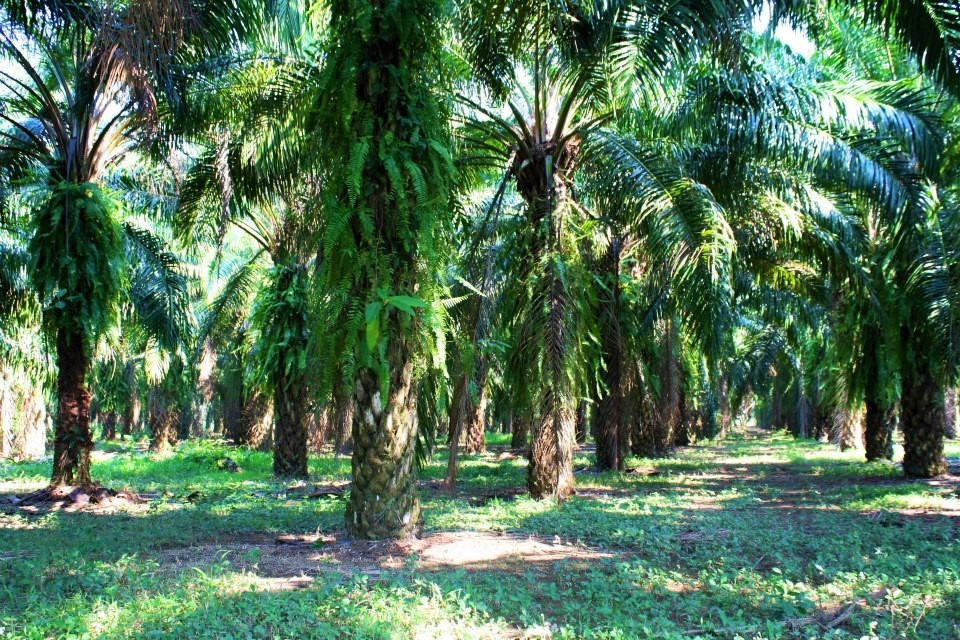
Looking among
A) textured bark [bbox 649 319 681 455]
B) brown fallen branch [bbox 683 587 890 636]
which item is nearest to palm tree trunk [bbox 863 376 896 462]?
textured bark [bbox 649 319 681 455]

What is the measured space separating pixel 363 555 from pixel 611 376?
779 centimetres

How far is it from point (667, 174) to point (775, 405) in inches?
1429

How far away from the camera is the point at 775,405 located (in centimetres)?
4228

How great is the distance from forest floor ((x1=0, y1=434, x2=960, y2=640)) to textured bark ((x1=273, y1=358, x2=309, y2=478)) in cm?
353

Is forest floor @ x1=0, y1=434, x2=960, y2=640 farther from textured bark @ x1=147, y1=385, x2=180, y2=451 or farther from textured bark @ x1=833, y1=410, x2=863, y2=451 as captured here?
textured bark @ x1=147, y1=385, x2=180, y2=451

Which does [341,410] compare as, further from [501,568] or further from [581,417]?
[581,417]

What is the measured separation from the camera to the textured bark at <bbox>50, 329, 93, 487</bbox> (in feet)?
34.8

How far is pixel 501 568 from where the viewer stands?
19.7 ft

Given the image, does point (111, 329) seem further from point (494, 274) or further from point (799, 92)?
point (799, 92)

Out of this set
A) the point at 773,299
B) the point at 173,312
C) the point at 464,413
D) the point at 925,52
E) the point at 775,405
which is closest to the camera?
the point at 925,52

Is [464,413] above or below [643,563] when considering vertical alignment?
above

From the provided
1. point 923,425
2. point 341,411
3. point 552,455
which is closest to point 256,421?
point 552,455

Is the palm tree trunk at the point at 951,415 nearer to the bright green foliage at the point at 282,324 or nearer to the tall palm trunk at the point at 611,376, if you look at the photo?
the tall palm trunk at the point at 611,376

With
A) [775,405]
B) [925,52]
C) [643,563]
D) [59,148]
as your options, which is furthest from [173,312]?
[775,405]
